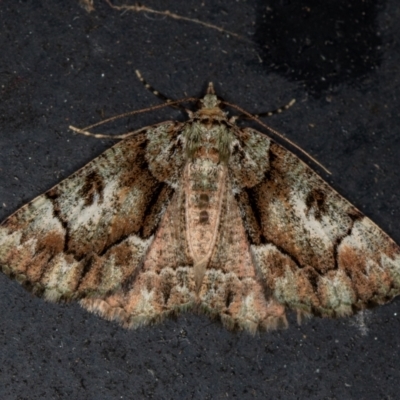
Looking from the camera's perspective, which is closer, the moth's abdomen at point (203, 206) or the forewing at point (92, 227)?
the forewing at point (92, 227)

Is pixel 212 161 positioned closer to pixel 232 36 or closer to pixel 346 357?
pixel 232 36

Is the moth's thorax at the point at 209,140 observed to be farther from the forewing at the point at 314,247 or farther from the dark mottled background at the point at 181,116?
the dark mottled background at the point at 181,116

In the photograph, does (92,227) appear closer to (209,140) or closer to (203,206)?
(203,206)

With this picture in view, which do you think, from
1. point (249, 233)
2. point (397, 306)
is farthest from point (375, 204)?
point (249, 233)

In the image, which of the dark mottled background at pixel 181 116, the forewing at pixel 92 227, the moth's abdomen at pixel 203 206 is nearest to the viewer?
the forewing at pixel 92 227

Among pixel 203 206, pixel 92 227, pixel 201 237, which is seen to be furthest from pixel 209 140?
pixel 92 227

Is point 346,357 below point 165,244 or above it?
below

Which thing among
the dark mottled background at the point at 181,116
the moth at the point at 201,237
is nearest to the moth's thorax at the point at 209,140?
the moth at the point at 201,237
